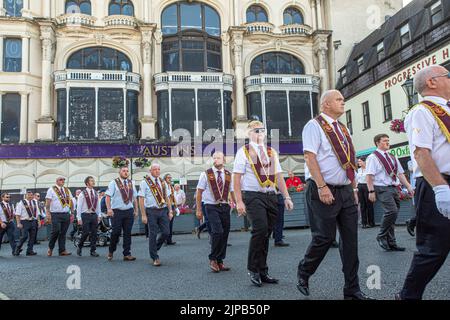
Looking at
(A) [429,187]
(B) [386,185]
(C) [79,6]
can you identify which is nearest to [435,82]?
(A) [429,187]

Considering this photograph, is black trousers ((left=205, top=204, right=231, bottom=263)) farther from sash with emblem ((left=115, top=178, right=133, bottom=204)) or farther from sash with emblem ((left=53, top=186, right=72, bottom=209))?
sash with emblem ((left=53, top=186, right=72, bottom=209))

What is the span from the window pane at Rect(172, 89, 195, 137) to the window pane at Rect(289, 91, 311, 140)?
24.1 feet

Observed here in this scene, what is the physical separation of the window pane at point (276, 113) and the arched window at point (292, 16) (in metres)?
6.64

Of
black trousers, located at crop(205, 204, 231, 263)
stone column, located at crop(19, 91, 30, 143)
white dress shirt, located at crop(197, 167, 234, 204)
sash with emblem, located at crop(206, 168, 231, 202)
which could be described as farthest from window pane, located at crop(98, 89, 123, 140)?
black trousers, located at crop(205, 204, 231, 263)

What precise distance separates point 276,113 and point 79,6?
53.3ft

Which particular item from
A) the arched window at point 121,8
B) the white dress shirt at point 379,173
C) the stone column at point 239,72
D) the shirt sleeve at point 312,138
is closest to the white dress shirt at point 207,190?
the white dress shirt at point 379,173

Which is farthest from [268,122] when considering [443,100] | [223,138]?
[443,100]

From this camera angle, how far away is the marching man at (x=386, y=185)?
7.85 meters

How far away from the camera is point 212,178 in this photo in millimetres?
7555

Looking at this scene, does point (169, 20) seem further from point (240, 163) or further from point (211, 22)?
point (240, 163)

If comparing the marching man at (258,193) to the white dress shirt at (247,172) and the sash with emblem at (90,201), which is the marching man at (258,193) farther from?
the sash with emblem at (90,201)

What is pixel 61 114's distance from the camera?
28.6m
